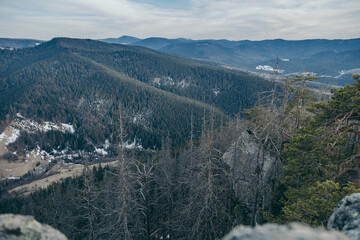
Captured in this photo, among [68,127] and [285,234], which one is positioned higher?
[285,234]

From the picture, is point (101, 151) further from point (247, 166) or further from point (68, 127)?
point (247, 166)

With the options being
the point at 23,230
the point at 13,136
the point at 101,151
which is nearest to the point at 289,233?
the point at 23,230

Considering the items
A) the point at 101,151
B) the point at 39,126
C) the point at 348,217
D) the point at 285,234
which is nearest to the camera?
the point at 285,234

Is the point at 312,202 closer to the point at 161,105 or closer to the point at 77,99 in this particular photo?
the point at 161,105

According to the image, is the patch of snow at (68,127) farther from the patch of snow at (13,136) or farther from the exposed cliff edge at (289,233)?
the exposed cliff edge at (289,233)

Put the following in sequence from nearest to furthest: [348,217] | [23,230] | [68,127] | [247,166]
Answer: [23,230], [348,217], [247,166], [68,127]

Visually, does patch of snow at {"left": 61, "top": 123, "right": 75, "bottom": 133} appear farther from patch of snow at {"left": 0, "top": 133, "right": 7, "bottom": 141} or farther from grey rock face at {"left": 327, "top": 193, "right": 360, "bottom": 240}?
grey rock face at {"left": 327, "top": 193, "right": 360, "bottom": 240}
